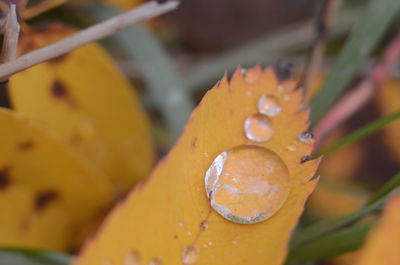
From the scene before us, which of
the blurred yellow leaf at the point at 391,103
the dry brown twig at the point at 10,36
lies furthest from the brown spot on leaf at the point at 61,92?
the blurred yellow leaf at the point at 391,103

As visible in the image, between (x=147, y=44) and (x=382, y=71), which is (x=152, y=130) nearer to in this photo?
(x=147, y=44)

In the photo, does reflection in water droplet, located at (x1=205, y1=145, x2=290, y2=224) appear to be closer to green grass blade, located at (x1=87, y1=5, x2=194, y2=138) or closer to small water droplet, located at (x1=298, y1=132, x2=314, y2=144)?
small water droplet, located at (x1=298, y1=132, x2=314, y2=144)

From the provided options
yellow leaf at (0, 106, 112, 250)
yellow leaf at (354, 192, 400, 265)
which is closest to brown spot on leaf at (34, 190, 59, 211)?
yellow leaf at (0, 106, 112, 250)

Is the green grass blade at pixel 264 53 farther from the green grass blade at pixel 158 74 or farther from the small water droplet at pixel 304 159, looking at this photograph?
the small water droplet at pixel 304 159

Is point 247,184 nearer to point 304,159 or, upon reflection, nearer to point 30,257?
point 304,159

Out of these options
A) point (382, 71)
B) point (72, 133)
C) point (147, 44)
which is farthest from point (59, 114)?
point (382, 71)
